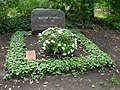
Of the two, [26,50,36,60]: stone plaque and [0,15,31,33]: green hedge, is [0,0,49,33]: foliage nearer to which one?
[0,15,31,33]: green hedge

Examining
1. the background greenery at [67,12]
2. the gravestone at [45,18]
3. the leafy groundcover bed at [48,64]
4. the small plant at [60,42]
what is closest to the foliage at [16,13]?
the background greenery at [67,12]

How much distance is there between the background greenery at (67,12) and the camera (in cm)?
970

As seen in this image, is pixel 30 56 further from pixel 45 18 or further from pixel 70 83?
pixel 45 18

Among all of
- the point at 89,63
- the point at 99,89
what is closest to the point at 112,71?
the point at 89,63

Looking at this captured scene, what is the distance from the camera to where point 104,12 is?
12383mm

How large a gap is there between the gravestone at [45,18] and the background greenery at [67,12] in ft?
3.41

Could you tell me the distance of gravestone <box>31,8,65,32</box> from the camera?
8.59 meters

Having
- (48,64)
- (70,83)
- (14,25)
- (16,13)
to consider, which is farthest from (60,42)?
(16,13)

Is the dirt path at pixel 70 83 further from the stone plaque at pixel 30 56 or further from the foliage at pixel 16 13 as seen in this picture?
the foliage at pixel 16 13

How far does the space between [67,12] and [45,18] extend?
7.45 ft

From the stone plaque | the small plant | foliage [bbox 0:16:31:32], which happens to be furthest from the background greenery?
the stone plaque

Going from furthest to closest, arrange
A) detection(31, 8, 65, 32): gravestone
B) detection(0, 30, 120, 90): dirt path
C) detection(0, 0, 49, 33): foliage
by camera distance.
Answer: detection(0, 0, 49, 33): foliage < detection(31, 8, 65, 32): gravestone < detection(0, 30, 120, 90): dirt path

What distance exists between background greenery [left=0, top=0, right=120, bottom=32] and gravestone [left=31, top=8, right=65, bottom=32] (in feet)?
3.41

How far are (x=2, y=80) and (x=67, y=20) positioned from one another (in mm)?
5366
